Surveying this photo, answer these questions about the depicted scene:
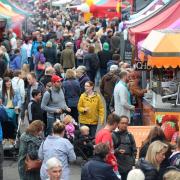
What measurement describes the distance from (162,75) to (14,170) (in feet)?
11.6

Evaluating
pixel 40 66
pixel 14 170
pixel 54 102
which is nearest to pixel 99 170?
pixel 14 170

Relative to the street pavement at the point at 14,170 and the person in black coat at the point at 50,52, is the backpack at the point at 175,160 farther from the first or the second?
the person in black coat at the point at 50,52

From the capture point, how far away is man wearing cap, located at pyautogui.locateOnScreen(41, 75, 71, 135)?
1465 centimetres

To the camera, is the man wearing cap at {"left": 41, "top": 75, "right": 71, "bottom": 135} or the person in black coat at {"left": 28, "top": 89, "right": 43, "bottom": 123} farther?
the man wearing cap at {"left": 41, "top": 75, "right": 71, "bottom": 135}

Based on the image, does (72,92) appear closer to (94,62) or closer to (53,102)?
(53,102)

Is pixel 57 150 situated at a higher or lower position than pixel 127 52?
lower

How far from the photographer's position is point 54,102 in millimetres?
14797

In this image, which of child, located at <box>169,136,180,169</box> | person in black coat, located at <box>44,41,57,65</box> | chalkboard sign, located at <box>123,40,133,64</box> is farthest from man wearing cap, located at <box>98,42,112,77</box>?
child, located at <box>169,136,180,169</box>

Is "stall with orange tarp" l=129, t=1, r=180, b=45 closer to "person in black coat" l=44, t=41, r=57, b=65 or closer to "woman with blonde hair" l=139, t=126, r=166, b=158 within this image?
"person in black coat" l=44, t=41, r=57, b=65

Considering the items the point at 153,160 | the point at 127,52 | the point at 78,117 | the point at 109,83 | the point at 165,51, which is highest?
the point at 165,51

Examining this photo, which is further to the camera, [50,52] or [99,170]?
[50,52]

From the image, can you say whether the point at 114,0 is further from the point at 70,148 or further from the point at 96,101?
the point at 70,148

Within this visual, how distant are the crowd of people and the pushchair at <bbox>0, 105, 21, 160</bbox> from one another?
18 mm

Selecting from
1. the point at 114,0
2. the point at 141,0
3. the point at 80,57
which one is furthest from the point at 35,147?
the point at 114,0
